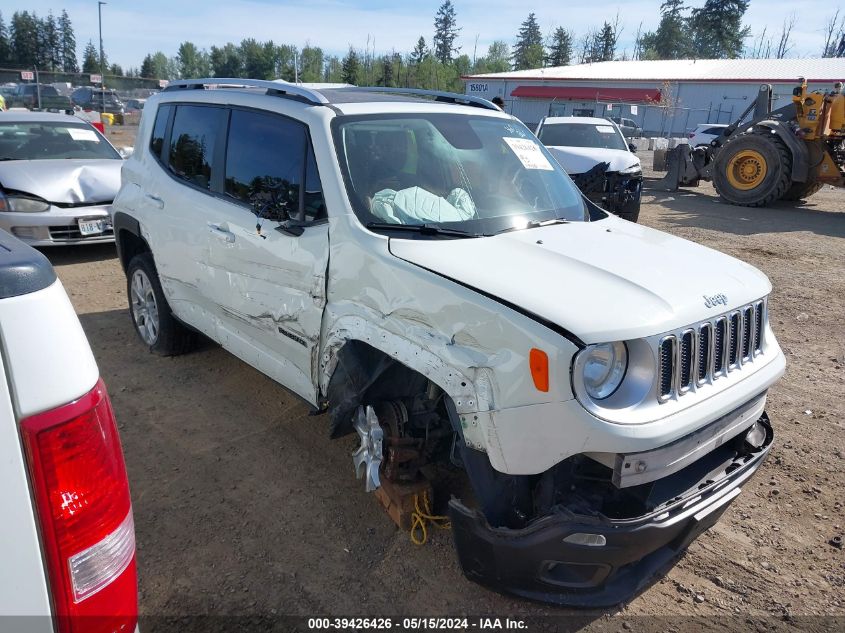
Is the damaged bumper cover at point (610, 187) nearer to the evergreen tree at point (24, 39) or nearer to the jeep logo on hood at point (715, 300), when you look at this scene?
the jeep logo on hood at point (715, 300)

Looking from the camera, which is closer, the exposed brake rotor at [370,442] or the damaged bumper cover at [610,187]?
the exposed brake rotor at [370,442]

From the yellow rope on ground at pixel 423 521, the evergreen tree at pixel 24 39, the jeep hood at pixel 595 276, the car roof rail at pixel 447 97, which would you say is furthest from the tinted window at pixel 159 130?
the evergreen tree at pixel 24 39

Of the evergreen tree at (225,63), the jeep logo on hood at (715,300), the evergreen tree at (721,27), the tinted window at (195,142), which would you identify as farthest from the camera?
the evergreen tree at (721,27)

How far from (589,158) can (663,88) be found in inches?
1465

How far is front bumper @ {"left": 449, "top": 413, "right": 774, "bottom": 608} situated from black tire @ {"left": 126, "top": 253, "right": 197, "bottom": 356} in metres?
3.19

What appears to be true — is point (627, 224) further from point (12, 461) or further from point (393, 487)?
point (12, 461)

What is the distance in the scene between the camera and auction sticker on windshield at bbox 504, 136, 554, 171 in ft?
12.4

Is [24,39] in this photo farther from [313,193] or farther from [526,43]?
[313,193]

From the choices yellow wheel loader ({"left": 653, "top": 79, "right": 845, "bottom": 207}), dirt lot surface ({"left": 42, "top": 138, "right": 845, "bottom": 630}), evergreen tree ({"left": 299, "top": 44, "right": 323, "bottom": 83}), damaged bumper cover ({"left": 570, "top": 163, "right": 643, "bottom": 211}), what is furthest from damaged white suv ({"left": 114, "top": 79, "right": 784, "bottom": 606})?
evergreen tree ({"left": 299, "top": 44, "right": 323, "bottom": 83})

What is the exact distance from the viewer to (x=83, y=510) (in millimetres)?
1290

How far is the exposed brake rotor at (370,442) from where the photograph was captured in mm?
2904

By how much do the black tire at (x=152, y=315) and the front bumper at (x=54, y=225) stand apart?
9.05ft

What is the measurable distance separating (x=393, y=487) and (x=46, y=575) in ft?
6.37

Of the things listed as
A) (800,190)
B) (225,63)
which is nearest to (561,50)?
(225,63)
